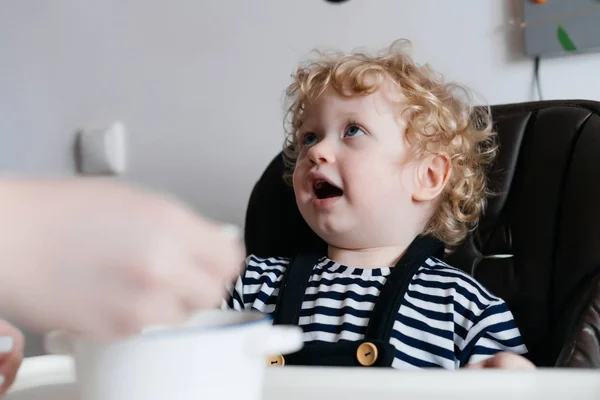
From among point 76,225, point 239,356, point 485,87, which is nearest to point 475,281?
point 485,87

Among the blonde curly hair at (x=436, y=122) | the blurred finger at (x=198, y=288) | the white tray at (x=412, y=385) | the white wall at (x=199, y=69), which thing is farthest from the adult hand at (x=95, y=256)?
the white wall at (x=199, y=69)

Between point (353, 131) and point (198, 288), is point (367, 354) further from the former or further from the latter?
point (198, 288)

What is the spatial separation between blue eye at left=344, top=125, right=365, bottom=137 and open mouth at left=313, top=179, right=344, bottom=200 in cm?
9

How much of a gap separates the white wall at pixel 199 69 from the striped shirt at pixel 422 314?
0.49m

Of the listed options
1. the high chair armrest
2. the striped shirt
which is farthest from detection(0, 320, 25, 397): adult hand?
the high chair armrest

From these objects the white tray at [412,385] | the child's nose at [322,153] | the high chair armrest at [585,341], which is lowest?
the high chair armrest at [585,341]

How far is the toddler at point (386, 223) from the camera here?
1028 mm

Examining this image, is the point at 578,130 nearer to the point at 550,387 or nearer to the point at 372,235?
the point at 372,235

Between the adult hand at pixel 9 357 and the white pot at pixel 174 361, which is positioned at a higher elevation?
the white pot at pixel 174 361

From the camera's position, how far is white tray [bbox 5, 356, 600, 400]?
488 millimetres

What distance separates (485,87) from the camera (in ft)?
4.62

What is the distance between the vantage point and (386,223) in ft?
3.71

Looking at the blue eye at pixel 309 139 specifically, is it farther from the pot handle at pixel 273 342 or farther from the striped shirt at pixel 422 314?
the pot handle at pixel 273 342

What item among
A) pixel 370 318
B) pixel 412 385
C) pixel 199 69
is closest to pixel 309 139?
pixel 370 318
